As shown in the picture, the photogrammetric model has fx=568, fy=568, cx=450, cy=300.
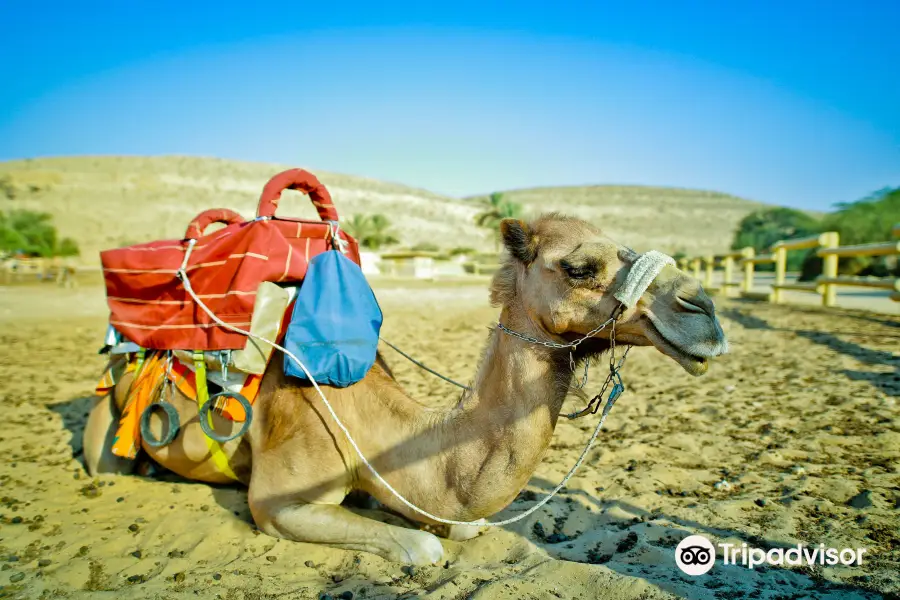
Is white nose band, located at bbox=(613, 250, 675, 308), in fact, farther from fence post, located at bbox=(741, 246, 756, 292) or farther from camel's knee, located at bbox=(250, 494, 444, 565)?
fence post, located at bbox=(741, 246, 756, 292)

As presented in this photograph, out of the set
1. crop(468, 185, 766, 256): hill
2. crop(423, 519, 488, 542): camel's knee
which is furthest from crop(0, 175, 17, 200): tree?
crop(423, 519, 488, 542): camel's knee

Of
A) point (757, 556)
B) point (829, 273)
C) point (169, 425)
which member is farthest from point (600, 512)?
point (829, 273)

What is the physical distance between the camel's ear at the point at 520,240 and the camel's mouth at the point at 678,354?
0.60 metres

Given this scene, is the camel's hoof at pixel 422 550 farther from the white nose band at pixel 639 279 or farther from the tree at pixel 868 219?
the tree at pixel 868 219

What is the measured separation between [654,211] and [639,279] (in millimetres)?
87454

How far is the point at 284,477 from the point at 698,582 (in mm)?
2062

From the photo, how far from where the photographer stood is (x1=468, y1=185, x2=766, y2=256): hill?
6300 cm

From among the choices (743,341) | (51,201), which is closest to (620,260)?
(743,341)

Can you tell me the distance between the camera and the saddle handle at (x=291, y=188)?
3.44m

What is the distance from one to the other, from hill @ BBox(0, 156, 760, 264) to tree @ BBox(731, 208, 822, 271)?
1162 centimetres

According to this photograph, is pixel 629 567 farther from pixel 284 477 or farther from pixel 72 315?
pixel 72 315

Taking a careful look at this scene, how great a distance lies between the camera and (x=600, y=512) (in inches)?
132

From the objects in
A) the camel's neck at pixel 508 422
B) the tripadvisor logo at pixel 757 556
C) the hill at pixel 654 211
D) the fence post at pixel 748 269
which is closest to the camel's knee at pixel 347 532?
the camel's neck at pixel 508 422

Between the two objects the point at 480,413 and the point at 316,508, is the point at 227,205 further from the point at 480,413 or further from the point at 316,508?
the point at 480,413
